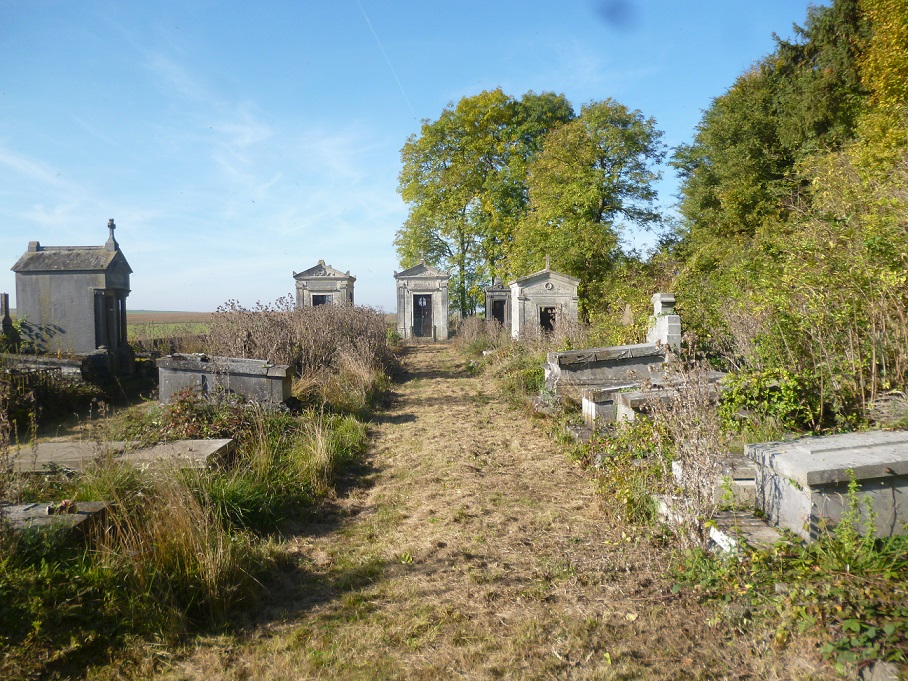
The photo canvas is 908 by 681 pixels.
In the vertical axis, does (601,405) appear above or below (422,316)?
below

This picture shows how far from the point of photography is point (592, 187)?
17.1 m

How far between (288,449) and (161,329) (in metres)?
14.2

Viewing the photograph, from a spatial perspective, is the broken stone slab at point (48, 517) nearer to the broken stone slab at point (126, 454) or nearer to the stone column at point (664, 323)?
the broken stone slab at point (126, 454)

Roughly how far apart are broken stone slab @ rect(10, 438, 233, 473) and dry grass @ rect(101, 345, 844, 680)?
1178 millimetres

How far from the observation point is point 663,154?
18109mm

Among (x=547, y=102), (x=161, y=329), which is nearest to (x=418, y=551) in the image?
(x=161, y=329)

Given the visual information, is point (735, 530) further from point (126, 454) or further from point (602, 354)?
point (602, 354)

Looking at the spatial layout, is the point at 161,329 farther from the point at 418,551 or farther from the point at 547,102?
the point at 547,102

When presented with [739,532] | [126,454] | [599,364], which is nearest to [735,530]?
[739,532]

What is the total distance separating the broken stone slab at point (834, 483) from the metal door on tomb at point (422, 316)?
2287 centimetres

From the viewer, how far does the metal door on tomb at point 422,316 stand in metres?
25.8

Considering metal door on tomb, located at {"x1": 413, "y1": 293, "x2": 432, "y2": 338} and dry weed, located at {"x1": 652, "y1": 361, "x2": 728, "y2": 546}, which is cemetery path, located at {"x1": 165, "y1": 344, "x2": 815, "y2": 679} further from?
metal door on tomb, located at {"x1": 413, "y1": 293, "x2": 432, "y2": 338}

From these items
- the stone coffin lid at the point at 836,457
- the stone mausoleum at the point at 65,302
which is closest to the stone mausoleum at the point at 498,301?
the stone mausoleum at the point at 65,302

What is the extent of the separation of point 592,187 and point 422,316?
1128cm
